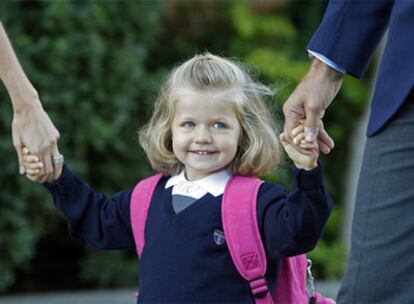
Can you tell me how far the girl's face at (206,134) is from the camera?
124 inches

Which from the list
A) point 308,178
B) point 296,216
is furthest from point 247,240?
point 308,178

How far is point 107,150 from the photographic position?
19.7 feet

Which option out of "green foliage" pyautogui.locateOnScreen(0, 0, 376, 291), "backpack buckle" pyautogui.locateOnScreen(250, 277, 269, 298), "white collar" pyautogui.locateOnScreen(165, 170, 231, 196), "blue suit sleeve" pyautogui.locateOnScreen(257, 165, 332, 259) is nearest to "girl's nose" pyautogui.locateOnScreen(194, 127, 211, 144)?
"white collar" pyautogui.locateOnScreen(165, 170, 231, 196)

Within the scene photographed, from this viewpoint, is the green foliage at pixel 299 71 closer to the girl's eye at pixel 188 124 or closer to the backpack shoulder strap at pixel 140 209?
the backpack shoulder strap at pixel 140 209

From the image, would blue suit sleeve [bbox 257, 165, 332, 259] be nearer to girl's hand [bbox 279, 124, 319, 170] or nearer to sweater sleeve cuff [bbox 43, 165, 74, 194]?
girl's hand [bbox 279, 124, 319, 170]

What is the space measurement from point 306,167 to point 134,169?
338 cm

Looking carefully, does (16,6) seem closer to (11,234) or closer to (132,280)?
(11,234)

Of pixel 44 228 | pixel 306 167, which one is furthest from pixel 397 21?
pixel 44 228

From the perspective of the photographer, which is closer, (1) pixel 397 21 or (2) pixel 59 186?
(1) pixel 397 21

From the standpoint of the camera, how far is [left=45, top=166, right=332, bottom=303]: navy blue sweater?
282 centimetres

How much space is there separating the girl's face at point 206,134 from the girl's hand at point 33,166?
509 mm

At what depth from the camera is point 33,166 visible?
3348mm

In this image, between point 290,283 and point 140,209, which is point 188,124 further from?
point 290,283

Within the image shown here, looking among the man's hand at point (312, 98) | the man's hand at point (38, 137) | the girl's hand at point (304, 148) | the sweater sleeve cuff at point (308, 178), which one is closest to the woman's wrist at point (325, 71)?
the man's hand at point (312, 98)
